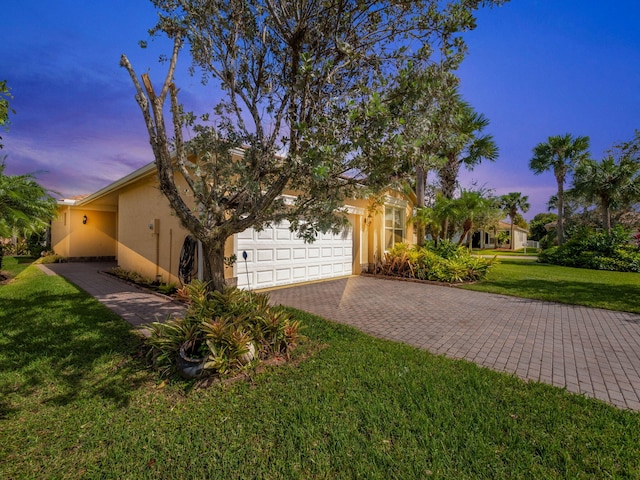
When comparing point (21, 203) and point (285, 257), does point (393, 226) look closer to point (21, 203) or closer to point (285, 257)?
point (285, 257)

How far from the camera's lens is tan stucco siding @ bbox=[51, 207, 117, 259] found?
15477 mm

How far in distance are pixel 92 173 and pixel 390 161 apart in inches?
576

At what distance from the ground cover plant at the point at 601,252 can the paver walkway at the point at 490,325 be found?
1151cm

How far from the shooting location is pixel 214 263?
409 cm

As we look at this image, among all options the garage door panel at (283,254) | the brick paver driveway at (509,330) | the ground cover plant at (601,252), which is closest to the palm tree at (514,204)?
the ground cover plant at (601,252)

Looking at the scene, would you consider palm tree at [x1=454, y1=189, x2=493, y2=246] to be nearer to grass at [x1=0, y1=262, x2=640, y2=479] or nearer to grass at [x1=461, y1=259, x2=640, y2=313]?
grass at [x1=461, y1=259, x2=640, y2=313]

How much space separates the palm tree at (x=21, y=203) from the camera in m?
7.49

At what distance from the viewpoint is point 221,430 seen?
8.07ft

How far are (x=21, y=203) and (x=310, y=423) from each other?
10.8 meters

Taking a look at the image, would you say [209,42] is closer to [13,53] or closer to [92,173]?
[13,53]

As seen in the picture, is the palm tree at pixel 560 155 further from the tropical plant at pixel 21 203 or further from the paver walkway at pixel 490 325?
the tropical plant at pixel 21 203

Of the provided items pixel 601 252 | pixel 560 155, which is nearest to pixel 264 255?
pixel 601 252

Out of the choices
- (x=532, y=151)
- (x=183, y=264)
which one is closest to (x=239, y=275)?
(x=183, y=264)

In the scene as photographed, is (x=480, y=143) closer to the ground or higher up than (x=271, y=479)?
higher up
